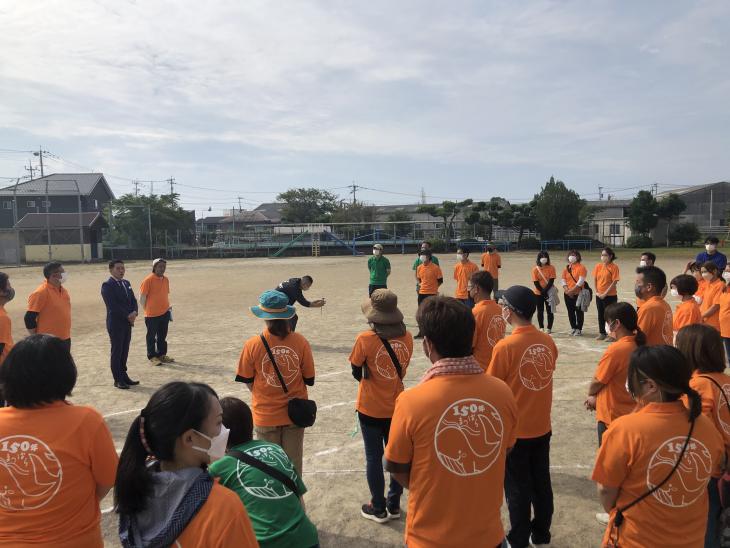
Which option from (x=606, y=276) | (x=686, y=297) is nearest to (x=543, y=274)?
(x=606, y=276)

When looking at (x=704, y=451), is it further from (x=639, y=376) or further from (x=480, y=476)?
(x=480, y=476)

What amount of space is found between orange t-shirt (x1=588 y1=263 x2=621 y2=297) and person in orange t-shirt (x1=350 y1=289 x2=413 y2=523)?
7493mm

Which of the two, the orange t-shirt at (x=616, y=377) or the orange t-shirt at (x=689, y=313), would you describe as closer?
the orange t-shirt at (x=616, y=377)

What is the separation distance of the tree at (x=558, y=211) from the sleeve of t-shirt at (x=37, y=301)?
50035 mm

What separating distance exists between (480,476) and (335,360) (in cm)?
698

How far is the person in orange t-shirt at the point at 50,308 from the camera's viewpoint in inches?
263

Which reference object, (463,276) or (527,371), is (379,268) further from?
(527,371)

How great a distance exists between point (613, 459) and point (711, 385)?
1089 millimetres

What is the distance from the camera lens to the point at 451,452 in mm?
2268

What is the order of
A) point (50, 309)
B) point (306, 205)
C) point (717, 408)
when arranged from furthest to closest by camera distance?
point (306, 205)
point (50, 309)
point (717, 408)

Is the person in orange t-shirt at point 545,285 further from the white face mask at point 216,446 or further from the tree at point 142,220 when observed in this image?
Result: the tree at point 142,220

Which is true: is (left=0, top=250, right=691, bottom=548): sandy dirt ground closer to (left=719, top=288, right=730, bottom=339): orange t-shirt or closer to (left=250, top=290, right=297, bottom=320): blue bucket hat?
(left=250, top=290, right=297, bottom=320): blue bucket hat

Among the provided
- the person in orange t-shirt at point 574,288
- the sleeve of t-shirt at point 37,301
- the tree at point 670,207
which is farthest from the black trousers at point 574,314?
the tree at point 670,207

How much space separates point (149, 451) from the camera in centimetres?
170
